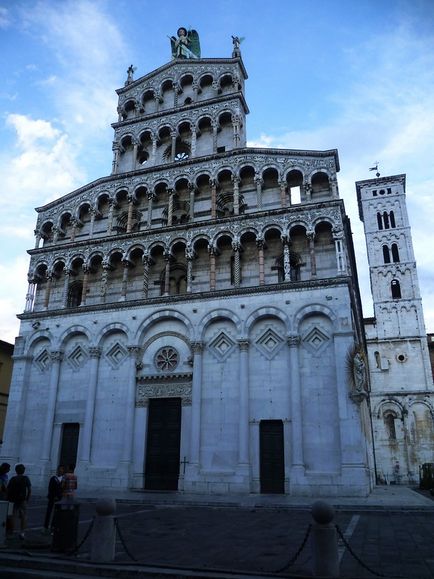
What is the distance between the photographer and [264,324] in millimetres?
24359

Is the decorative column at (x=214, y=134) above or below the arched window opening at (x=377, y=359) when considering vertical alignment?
above

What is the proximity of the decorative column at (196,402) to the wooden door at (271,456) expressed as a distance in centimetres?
309

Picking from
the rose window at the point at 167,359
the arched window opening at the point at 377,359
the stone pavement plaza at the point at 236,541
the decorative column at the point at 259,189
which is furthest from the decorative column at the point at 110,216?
the arched window opening at the point at 377,359

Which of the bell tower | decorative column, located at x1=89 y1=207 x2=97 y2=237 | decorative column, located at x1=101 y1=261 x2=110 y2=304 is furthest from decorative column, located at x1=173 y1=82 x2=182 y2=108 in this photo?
the bell tower

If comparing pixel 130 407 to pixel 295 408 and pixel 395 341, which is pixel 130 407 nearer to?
pixel 295 408

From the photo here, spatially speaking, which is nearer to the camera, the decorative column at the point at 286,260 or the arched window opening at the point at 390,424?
the decorative column at the point at 286,260

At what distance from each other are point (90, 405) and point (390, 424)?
35595 mm

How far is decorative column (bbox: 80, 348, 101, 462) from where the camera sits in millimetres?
25109

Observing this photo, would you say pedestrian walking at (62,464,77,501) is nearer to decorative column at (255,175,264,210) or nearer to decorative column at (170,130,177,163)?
decorative column at (255,175,264,210)

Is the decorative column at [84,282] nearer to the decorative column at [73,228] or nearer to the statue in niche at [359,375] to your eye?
the decorative column at [73,228]

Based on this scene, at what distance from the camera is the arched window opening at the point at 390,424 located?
161ft

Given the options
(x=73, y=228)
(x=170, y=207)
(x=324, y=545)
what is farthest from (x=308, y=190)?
(x=324, y=545)

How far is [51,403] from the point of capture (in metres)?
27.0

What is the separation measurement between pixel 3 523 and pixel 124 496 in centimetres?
1174
